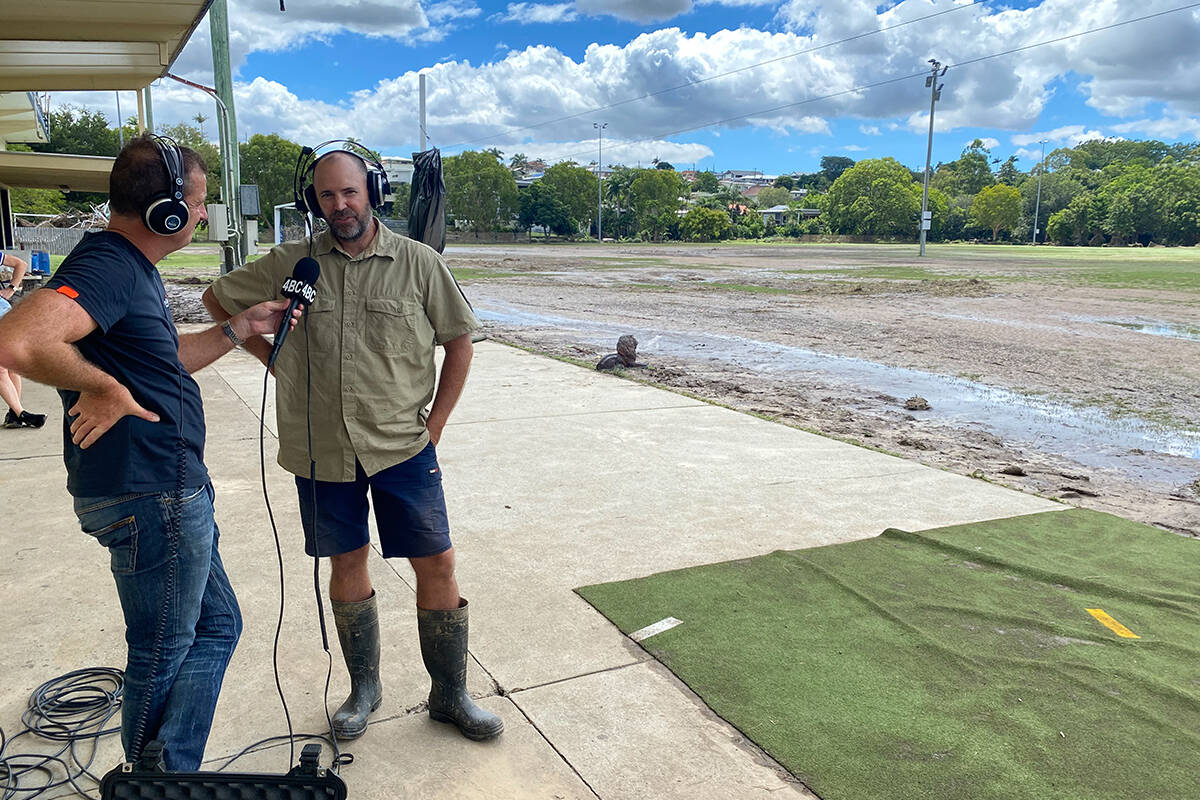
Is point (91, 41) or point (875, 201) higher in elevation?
point (875, 201)

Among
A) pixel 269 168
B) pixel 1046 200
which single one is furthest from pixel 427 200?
pixel 1046 200

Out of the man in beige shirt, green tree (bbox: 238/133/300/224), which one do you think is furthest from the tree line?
the man in beige shirt

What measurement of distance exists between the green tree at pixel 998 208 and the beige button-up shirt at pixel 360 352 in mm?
112451

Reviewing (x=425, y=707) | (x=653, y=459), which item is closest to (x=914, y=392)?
(x=653, y=459)

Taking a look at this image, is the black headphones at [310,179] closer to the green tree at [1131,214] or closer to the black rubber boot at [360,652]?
the black rubber boot at [360,652]

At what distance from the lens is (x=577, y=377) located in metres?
10.9

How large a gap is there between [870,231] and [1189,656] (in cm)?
10619

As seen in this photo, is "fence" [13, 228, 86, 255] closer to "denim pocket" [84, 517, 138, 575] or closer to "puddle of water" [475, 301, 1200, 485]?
"puddle of water" [475, 301, 1200, 485]

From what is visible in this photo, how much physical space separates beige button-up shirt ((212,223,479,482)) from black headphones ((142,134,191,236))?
63 cm

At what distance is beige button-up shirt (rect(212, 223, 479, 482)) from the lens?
279 centimetres

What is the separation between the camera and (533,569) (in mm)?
4617

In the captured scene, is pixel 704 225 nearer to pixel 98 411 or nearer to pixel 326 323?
pixel 326 323

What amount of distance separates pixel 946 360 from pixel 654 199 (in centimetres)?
9226

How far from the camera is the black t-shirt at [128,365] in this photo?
205 cm
